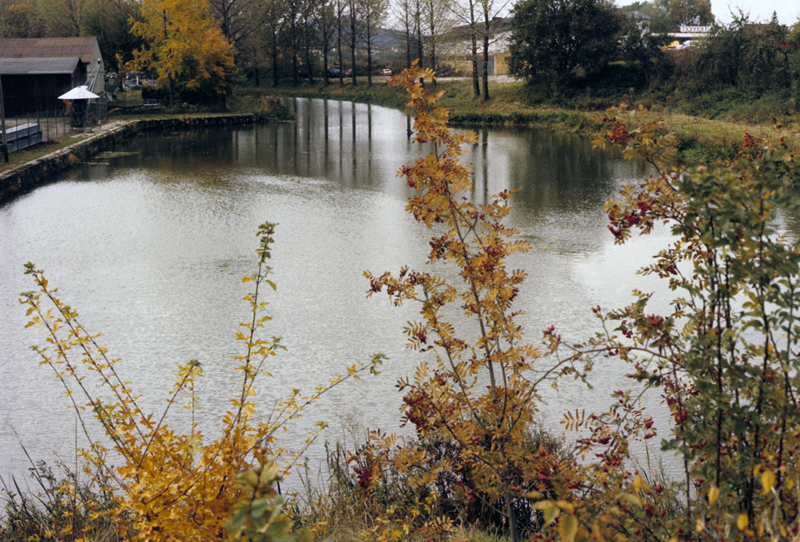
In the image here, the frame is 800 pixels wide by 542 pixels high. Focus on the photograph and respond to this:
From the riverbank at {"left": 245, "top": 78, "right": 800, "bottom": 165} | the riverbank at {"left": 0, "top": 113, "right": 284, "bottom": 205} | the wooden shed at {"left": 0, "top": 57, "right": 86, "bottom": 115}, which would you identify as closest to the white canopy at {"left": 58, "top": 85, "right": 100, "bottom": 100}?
the riverbank at {"left": 0, "top": 113, "right": 284, "bottom": 205}

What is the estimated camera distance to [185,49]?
31234mm

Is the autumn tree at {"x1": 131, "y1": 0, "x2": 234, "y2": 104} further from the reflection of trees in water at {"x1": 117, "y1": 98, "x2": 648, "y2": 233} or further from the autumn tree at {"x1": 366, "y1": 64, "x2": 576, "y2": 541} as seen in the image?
the autumn tree at {"x1": 366, "y1": 64, "x2": 576, "y2": 541}

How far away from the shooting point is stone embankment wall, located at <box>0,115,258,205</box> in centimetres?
1429

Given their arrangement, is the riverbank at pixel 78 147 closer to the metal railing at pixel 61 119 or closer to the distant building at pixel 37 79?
the metal railing at pixel 61 119

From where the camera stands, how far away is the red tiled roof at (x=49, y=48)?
1238 inches

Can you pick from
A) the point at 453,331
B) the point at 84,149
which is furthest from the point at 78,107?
the point at 453,331

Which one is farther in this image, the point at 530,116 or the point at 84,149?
the point at 530,116

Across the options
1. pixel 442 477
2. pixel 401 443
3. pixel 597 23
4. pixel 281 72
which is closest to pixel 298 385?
pixel 401 443

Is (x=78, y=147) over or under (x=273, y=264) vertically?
over

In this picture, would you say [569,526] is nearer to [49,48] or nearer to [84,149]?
[84,149]

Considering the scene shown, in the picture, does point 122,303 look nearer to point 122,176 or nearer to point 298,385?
point 298,385

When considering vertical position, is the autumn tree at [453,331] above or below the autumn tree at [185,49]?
below

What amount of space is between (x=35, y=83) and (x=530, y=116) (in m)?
19.2

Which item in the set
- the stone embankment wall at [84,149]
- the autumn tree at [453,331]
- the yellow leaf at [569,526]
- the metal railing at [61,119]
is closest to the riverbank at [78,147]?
the stone embankment wall at [84,149]
